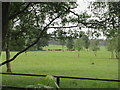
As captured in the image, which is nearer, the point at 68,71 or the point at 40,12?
the point at 40,12

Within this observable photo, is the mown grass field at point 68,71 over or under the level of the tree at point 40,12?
under

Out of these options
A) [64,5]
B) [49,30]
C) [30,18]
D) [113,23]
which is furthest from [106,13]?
[30,18]

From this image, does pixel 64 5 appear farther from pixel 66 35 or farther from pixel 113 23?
pixel 113 23

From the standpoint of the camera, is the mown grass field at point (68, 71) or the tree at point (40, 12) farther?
the mown grass field at point (68, 71)

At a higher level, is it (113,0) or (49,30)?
(113,0)

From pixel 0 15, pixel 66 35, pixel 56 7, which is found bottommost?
A: pixel 66 35

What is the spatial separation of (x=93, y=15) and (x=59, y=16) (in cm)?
116

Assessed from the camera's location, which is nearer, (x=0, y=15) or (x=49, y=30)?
(x=0, y=15)

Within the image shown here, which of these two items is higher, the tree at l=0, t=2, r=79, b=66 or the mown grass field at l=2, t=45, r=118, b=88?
the tree at l=0, t=2, r=79, b=66

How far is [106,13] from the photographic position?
19.9ft

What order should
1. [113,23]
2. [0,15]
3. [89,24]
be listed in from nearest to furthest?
[0,15] < [113,23] < [89,24]

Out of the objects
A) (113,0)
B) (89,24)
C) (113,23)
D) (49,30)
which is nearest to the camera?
(113,0)

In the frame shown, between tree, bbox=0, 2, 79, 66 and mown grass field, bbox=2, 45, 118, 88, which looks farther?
mown grass field, bbox=2, 45, 118, 88

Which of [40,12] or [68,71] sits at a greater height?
[40,12]
